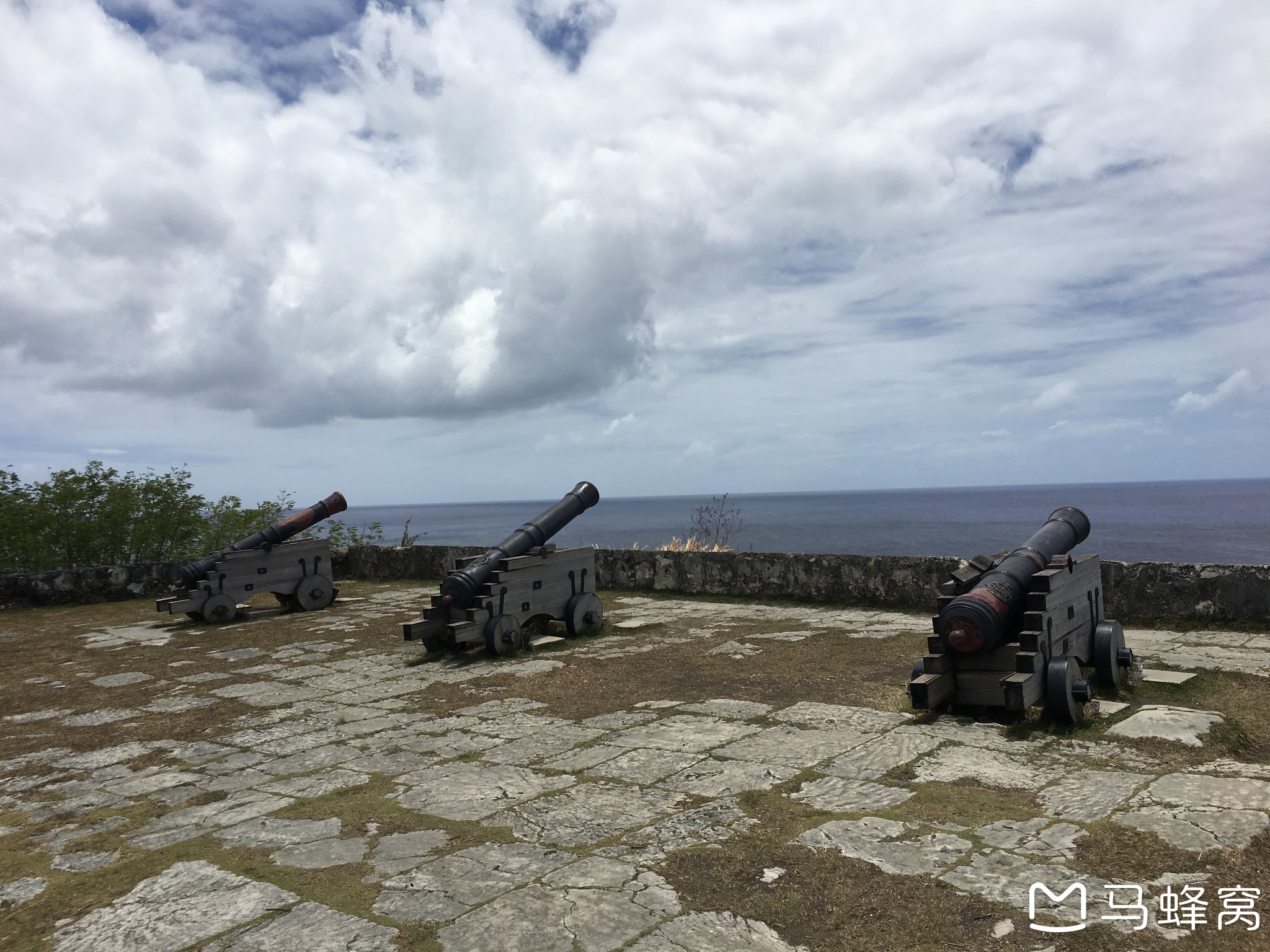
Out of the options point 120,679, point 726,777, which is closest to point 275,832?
point 726,777

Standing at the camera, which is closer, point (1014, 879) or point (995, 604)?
point (1014, 879)

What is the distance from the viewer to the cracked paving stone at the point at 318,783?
449 centimetres

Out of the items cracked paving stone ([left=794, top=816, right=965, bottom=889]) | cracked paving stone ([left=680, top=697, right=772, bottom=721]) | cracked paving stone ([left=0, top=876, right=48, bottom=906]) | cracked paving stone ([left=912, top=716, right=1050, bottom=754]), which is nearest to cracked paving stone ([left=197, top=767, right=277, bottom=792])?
cracked paving stone ([left=0, top=876, right=48, bottom=906])

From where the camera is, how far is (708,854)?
3.42 m

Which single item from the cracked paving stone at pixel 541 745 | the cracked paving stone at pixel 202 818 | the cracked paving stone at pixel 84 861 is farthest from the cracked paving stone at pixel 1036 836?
the cracked paving stone at pixel 84 861

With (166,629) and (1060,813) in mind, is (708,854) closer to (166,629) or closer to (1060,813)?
(1060,813)

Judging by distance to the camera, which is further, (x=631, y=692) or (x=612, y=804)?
(x=631, y=692)

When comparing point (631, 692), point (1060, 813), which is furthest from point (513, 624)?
point (1060, 813)

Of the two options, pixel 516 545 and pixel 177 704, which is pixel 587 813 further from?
pixel 516 545

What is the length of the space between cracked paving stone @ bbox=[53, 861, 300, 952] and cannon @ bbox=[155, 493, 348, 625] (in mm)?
8613

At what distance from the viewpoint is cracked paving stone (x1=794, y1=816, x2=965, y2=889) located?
3.24 metres

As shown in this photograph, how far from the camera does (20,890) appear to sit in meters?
3.44

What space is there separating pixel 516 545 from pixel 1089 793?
601 centimetres

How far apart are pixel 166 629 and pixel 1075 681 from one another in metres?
10.3
